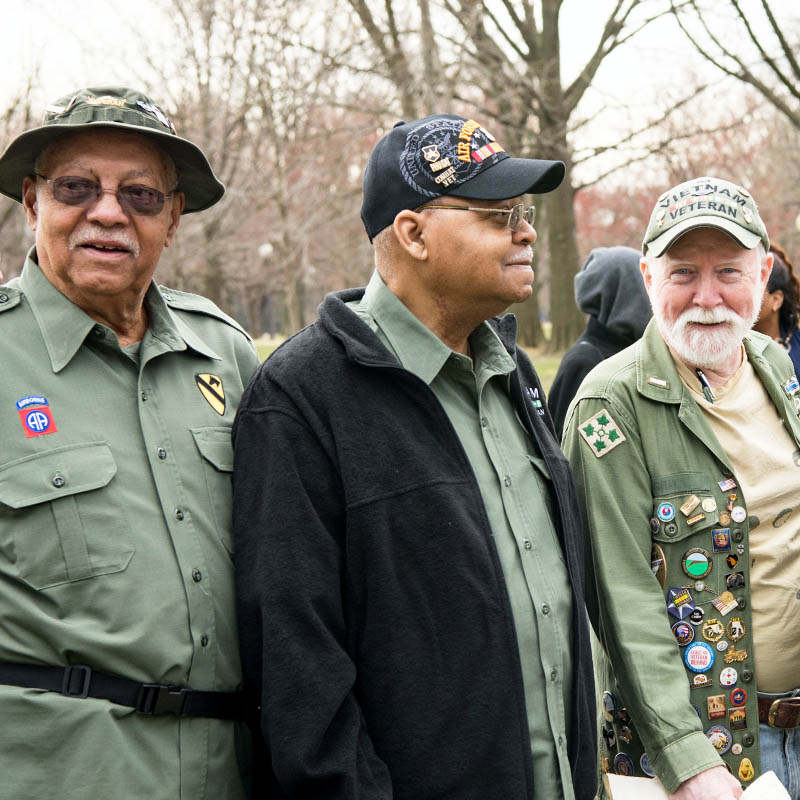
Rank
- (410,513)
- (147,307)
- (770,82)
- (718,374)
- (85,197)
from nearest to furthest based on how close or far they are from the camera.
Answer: (410,513), (85,197), (147,307), (718,374), (770,82)

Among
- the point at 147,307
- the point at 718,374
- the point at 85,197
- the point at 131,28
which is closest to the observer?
the point at 85,197

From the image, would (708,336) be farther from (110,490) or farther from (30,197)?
(30,197)

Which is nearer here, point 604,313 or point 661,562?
point 661,562

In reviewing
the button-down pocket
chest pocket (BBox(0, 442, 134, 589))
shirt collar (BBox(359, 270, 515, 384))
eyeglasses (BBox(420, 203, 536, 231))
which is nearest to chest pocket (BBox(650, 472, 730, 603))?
shirt collar (BBox(359, 270, 515, 384))

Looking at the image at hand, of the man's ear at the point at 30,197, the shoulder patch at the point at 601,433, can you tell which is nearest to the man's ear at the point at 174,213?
the man's ear at the point at 30,197

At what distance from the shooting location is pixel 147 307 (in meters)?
2.78

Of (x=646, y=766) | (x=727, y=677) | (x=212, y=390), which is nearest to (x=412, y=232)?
(x=212, y=390)

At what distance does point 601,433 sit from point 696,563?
0.46 metres

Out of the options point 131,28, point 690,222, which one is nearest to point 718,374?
point 690,222

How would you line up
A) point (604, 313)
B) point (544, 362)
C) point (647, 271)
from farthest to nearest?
point (544, 362), point (604, 313), point (647, 271)

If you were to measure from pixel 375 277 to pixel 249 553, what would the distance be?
32.4 inches

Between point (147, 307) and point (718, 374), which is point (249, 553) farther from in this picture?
point (718, 374)

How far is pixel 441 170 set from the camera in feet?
8.13

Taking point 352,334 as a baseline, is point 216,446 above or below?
below
